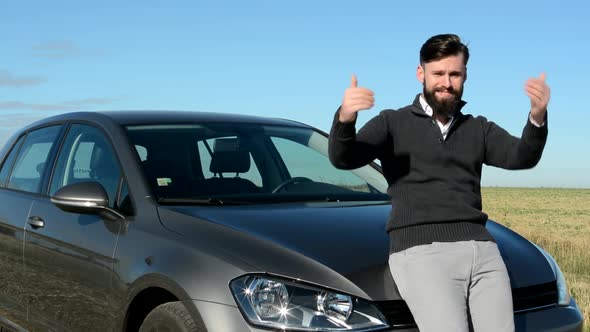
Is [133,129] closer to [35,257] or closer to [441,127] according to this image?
[35,257]

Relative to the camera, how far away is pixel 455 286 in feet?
9.39

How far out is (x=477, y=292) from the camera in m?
2.93

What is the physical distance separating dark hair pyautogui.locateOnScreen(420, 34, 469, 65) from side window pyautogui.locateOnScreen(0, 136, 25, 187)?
11.7ft

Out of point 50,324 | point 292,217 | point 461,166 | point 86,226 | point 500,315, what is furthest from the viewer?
point 50,324

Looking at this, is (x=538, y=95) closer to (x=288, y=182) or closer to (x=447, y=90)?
(x=447, y=90)

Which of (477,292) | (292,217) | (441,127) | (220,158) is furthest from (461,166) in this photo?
(220,158)

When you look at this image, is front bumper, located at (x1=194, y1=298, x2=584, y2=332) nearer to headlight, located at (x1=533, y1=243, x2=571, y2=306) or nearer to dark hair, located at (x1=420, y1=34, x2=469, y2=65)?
headlight, located at (x1=533, y1=243, x2=571, y2=306)

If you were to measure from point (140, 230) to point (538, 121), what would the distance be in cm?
178

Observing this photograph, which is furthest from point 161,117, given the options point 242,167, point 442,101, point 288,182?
point 442,101

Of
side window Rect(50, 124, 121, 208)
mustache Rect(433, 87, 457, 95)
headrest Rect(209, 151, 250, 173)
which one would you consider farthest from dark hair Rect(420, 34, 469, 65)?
side window Rect(50, 124, 121, 208)

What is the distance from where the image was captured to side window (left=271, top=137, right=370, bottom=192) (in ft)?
14.7

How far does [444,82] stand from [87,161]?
2.34 metres

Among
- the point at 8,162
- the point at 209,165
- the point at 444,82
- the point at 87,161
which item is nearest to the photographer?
the point at 444,82

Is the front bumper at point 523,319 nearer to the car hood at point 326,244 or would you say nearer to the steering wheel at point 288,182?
the car hood at point 326,244
